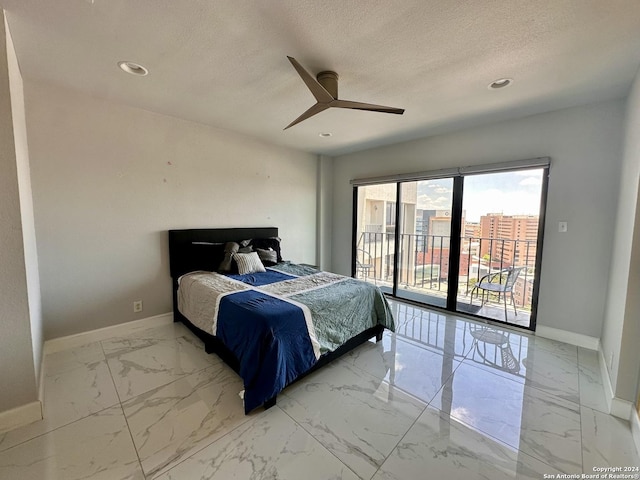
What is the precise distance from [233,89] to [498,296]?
4358 millimetres

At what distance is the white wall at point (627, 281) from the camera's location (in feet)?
5.62

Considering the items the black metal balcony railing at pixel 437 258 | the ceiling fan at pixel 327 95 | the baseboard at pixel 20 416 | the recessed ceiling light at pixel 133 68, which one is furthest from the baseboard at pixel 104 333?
the black metal balcony railing at pixel 437 258

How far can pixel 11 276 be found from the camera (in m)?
1.59

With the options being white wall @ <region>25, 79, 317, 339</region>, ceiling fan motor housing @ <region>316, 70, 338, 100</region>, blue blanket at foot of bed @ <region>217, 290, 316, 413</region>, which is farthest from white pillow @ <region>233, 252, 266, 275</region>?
ceiling fan motor housing @ <region>316, 70, 338, 100</region>

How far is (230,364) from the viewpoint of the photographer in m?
2.22

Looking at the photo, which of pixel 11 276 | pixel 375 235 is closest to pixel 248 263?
pixel 11 276

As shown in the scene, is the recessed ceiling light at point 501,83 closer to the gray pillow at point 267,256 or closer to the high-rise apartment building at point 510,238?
the high-rise apartment building at point 510,238

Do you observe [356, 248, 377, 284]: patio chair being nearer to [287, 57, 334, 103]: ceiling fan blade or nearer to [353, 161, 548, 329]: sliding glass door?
[353, 161, 548, 329]: sliding glass door

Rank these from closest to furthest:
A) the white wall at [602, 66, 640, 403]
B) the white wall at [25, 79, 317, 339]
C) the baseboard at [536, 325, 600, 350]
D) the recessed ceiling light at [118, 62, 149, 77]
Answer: the white wall at [602, 66, 640, 403]
the recessed ceiling light at [118, 62, 149, 77]
the white wall at [25, 79, 317, 339]
the baseboard at [536, 325, 600, 350]

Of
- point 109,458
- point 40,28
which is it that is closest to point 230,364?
point 109,458

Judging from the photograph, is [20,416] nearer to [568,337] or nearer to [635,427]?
[635,427]

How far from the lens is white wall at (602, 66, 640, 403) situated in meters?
1.71

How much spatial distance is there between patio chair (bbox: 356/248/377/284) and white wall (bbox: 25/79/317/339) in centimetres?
231

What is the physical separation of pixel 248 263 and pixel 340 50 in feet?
7.67
